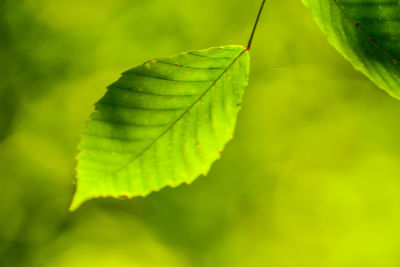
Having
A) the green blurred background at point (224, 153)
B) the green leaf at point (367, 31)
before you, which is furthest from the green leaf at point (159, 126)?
the green blurred background at point (224, 153)

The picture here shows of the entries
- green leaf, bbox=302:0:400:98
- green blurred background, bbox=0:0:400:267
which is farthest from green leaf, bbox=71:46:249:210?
green blurred background, bbox=0:0:400:267

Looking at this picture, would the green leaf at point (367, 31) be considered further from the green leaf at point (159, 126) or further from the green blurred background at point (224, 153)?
the green blurred background at point (224, 153)

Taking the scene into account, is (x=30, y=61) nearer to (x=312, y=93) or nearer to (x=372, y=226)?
(x=312, y=93)

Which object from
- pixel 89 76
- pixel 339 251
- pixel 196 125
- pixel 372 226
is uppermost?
pixel 89 76

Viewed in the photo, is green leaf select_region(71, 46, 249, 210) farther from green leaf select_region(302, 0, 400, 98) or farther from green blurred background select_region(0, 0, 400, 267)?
green blurred background select_region(0, 0, 400, 267)

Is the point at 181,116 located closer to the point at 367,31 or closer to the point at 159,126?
the point at 159,126

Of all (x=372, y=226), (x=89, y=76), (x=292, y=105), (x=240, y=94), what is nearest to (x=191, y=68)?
(x=240, y=94)

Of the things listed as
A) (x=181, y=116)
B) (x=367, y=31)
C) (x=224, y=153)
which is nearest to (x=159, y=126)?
(x=181, y=116)
